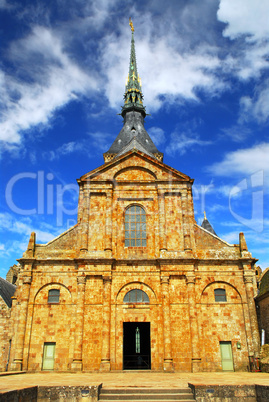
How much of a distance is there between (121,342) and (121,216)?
7.88m

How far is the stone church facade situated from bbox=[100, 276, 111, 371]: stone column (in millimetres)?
57

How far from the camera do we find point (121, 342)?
64.1ft

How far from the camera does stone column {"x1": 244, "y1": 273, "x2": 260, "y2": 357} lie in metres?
19.5

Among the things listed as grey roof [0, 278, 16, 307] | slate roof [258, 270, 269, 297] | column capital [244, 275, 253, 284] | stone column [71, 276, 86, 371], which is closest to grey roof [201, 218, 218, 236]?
slate roof [258, 270, 269, 297]

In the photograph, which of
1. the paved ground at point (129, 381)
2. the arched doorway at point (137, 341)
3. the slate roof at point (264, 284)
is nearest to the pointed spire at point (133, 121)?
the arched doorway at point (137, 341)

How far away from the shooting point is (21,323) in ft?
64.5

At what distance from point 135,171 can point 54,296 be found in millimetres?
10044

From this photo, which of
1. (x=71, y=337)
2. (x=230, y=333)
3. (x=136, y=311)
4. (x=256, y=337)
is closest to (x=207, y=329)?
(x=230, y=333)

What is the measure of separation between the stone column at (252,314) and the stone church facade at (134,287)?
0.06 metres

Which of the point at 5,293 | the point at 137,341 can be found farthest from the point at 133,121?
the point at 137,341

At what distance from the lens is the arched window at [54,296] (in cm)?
2052

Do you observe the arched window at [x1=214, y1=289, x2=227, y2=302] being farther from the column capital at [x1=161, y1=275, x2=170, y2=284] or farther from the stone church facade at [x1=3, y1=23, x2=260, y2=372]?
the column capital at [x1=161, y1=275, x2=170, y2=284]

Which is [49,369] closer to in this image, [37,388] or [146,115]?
[37,388]

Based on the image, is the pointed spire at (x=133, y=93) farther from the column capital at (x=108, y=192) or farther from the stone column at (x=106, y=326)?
the stone column at (x=106, y=326)
